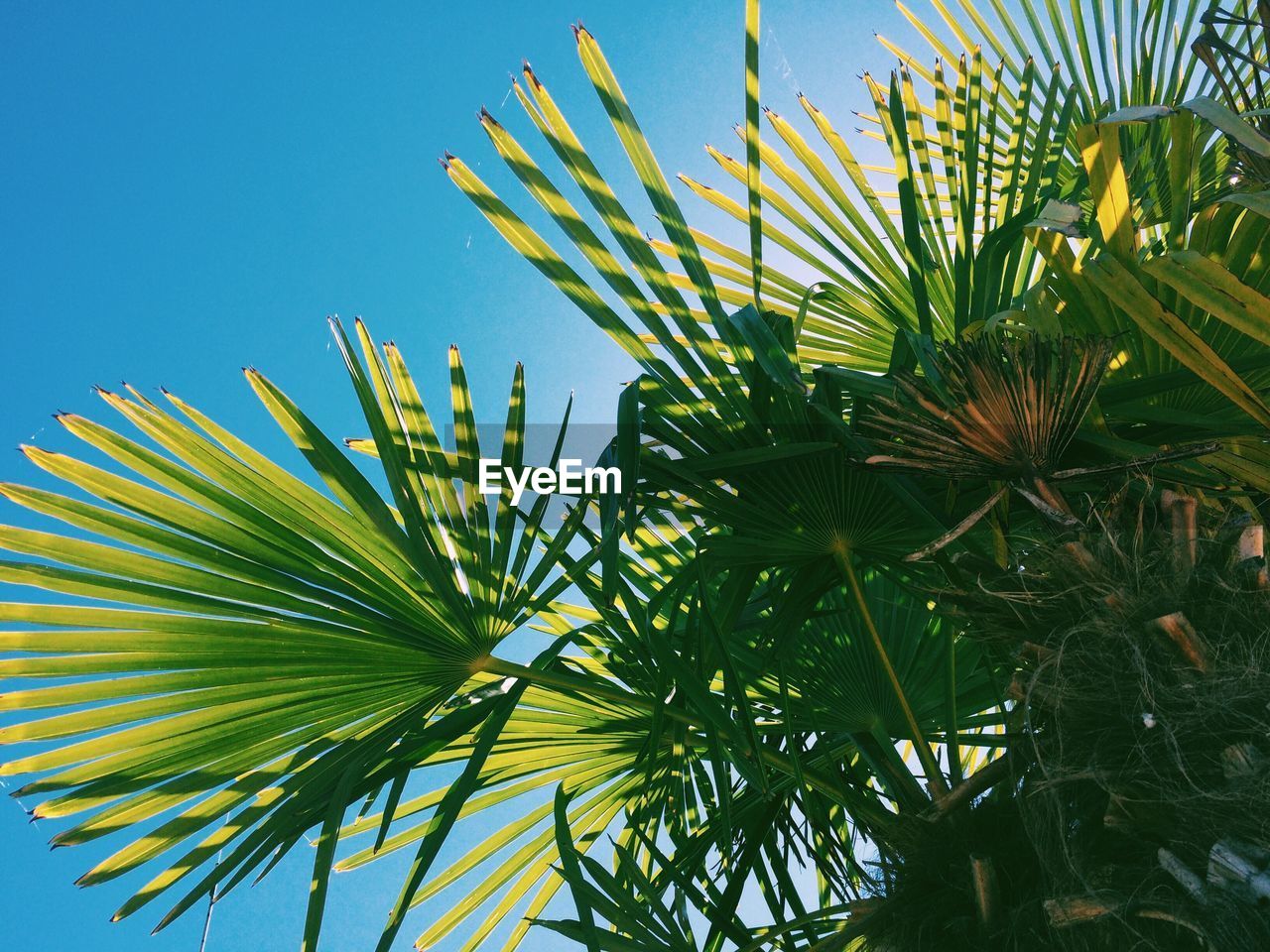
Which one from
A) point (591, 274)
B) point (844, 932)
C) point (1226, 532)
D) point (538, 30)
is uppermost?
point (538, 30)

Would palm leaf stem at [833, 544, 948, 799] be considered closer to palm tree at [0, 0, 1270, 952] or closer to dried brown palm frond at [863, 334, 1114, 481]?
palm tree at [0, 0, 1270, 952]

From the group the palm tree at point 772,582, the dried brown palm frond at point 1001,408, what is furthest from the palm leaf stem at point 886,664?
the dried brown palm frond at point 1001,408

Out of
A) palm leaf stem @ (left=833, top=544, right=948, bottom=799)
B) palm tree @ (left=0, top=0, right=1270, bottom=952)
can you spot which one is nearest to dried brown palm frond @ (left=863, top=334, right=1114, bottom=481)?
palm tree @ (left=0, top=0, right=1270, bottom=952)

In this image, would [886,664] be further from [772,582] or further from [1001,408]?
Result: [1001,408]

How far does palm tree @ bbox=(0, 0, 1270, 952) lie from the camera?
953 millimetres

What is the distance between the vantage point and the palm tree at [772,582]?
3.13 ft

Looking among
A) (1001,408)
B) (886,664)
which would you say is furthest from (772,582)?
(1001,408)

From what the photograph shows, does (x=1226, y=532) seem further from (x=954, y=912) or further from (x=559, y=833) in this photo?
(x=559, y=833)

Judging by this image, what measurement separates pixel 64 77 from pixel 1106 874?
18.2ft

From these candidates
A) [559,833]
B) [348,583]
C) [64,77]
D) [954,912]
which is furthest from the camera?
[64,77]

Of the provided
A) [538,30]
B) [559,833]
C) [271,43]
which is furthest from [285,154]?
[559,833]

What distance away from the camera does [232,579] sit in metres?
1.43

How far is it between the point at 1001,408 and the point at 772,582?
0.73 metres

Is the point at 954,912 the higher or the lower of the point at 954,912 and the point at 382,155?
the lower
